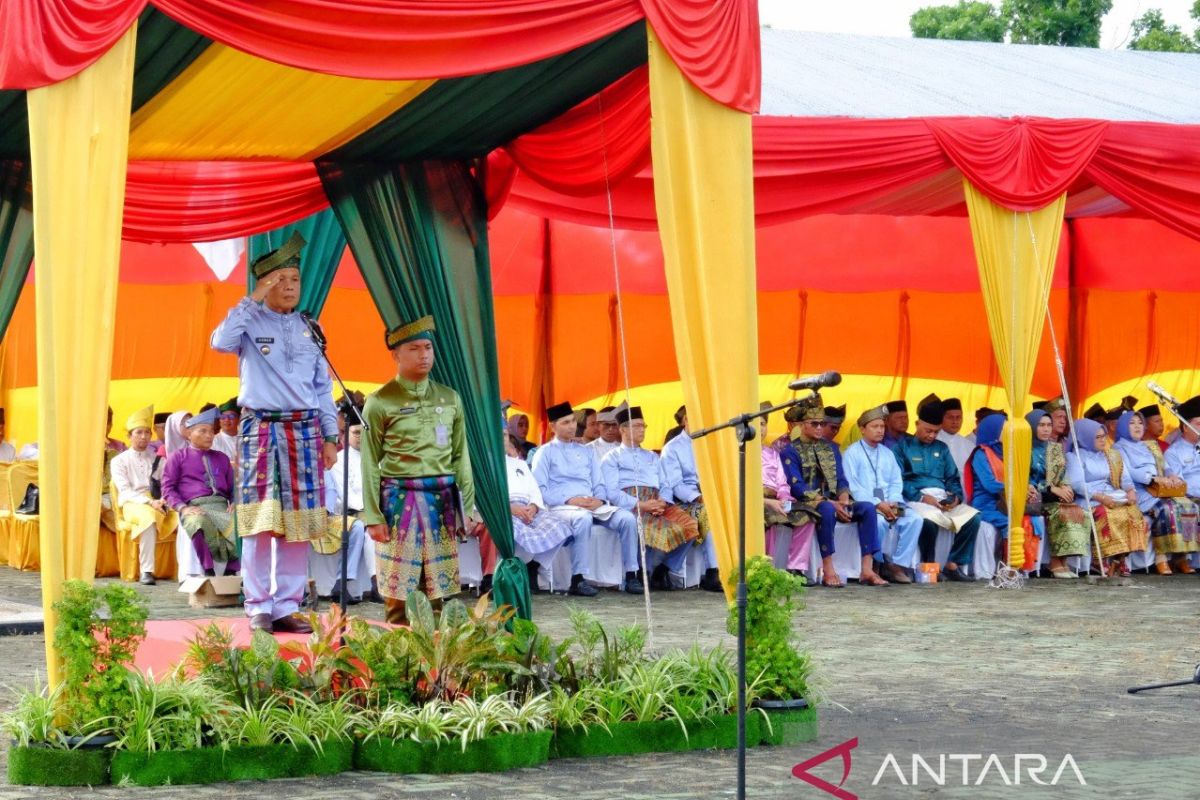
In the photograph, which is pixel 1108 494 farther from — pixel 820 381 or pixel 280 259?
pixel 820 381

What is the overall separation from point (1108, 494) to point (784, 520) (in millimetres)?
3449

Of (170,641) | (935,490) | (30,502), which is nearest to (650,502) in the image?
(935,490)

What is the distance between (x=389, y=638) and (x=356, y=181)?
131 inches

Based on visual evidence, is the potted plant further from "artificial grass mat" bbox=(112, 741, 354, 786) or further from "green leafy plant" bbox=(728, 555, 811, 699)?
"artificial grass mat" bbox=(112, 741, 354, 786)

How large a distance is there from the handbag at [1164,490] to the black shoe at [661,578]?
16.4ft

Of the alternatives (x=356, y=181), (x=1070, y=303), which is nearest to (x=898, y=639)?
(x=356, y=181)

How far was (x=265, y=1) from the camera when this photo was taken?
640cm

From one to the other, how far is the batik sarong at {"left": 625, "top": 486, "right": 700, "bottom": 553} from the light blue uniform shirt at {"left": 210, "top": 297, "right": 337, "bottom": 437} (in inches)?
208

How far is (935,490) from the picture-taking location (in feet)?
48.1

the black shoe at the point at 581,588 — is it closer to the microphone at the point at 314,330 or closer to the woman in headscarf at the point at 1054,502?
the woman in headscarf at the point at 1054,502

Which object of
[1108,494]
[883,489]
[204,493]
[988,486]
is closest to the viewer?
[204,493]

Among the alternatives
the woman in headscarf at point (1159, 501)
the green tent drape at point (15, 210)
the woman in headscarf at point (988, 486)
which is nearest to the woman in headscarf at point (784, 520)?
the woman in headscarf at point (988, 486)

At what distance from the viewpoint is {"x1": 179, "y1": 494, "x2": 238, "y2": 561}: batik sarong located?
41.5ft

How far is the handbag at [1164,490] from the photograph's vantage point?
15617 mm
